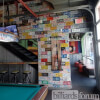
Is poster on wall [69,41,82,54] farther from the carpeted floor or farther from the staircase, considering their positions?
the staircase

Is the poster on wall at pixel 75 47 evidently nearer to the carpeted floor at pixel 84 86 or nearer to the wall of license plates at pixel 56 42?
the carpeted floor at pixel 84 86

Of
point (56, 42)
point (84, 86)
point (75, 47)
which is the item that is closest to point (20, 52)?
point (56, 42)

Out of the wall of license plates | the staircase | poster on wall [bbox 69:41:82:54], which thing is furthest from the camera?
poster on wall [bbox 69:41:82:54]

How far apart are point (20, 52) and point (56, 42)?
7.06 feet

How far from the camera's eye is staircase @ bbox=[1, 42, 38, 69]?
16.0 feet

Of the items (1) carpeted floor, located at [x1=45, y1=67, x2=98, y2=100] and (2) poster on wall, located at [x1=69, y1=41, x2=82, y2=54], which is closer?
(1) carpeted floor, located at [x1=45, y1=67, x2=98, y2=100]

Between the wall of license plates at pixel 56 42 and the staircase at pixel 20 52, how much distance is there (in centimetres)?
85

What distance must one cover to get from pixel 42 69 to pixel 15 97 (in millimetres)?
2715

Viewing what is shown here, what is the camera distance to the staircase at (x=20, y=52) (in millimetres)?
4867

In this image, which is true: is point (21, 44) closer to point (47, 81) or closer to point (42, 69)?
point (42, 69)

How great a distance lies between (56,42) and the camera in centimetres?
424

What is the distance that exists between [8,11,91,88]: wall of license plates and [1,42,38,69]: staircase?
85 centimetres

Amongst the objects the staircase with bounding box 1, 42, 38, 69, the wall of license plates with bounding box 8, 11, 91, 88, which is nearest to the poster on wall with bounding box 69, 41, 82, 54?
the staircase with bounding box 1, 42, 38, 69

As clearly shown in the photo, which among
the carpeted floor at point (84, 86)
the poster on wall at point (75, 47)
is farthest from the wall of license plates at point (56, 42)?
the poster on wall at point (75, 47)
